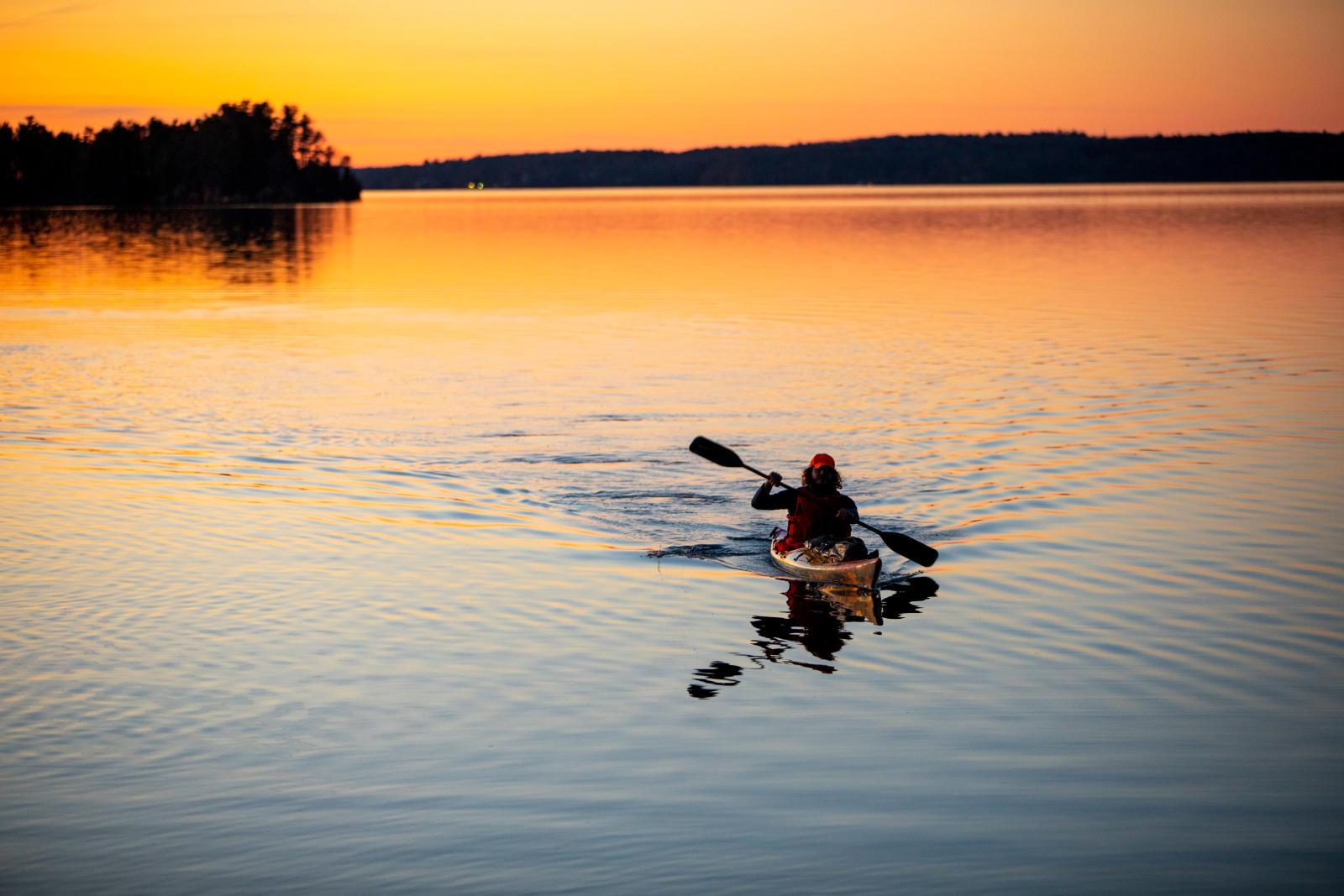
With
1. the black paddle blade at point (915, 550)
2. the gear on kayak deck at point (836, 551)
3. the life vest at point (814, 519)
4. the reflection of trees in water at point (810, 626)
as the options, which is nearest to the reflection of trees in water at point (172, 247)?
the life vest at point (814, 519)

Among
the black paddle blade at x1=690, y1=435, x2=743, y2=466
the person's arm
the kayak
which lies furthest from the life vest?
the black paddle blade at x1=690, y1=435, x2=743, y2=466

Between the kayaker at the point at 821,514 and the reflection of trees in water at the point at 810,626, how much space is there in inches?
20.7

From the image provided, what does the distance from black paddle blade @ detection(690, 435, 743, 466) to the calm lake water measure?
1.01 metres

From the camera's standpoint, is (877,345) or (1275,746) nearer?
(1275,746)

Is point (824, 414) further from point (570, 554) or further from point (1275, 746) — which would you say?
point (1275, 746)

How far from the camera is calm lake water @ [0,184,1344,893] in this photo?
9.20 metres

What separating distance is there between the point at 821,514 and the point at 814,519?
9 cm

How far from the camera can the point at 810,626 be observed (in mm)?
14469

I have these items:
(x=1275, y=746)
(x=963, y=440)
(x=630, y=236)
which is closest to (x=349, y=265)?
(x=630, y=236)

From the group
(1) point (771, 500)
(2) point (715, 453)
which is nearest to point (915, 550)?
(1) point (771, 500)

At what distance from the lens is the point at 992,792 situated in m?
9.91

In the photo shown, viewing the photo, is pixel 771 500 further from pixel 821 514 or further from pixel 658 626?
pixel 658 626

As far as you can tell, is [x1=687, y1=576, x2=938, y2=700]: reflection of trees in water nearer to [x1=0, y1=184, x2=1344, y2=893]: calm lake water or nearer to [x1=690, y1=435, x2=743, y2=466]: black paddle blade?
[x1=0, y1=184, x2=1344, y2=893]: calm lake water

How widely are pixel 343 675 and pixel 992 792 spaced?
542cm
